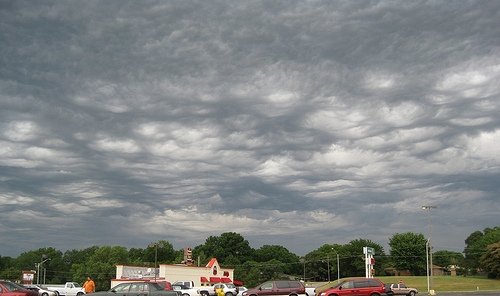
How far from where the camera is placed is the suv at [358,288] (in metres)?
38.2

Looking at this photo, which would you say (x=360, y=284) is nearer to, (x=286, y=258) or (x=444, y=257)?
(x=286, y=258)

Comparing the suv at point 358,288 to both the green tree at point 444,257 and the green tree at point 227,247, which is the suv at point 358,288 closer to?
the green tree at point 227,247

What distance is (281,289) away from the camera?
1576 inches

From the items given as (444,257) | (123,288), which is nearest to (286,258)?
(444,257)

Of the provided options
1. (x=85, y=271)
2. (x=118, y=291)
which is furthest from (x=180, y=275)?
(x=85, y=271)

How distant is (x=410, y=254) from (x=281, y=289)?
131 m

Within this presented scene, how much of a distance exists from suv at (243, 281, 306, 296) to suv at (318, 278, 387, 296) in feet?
6.63

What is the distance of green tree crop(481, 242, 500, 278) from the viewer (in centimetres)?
11681

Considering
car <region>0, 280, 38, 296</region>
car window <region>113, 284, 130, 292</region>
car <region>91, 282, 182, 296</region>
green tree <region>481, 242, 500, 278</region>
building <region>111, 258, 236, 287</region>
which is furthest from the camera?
green tree <region>481, 242, 500, 278</region>

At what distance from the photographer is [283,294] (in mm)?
39750

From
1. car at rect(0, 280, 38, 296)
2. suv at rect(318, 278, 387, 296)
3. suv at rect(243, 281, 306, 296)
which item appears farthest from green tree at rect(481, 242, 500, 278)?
car at rect(0, 280, 38, 296)

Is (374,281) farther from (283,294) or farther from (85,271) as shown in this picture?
(85,271)

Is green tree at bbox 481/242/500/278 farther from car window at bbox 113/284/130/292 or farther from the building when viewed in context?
car window at bbox 113/284/130/292

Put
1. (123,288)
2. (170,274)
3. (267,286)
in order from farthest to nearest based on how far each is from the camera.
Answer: (170,274) → (267,286) → (123,288)
